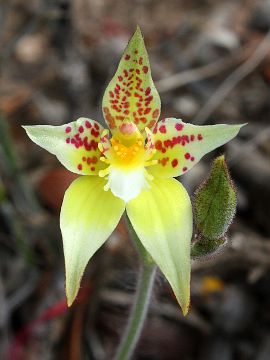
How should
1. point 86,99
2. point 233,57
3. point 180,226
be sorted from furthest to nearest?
1. point 233,57
2. point 86,99
3. point 180,226

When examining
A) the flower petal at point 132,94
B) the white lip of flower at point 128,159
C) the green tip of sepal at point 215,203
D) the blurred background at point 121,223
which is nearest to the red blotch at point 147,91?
the flower petal at point 132,94

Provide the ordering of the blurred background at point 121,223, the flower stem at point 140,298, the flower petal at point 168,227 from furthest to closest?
the blurred background at point 121,223 < the flower stem at point 140,298 < the flower petal at point 168,227

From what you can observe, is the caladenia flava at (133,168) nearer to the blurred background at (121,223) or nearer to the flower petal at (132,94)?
the flower petal at (132,94)

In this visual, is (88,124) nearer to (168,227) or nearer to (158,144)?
(158,144)

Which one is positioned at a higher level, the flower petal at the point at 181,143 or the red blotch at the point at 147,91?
the red blotch at the point at 147,91

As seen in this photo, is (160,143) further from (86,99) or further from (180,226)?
(86,99)

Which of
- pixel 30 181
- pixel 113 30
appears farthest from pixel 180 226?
pixel 113 30
